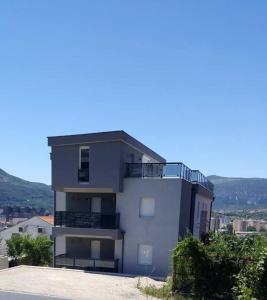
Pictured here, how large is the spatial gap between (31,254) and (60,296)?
13.0 m

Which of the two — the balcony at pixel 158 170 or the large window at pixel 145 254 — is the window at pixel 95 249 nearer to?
the large window at pixel 145 254

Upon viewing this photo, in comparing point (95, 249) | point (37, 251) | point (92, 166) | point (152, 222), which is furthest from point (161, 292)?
point (37, 251)

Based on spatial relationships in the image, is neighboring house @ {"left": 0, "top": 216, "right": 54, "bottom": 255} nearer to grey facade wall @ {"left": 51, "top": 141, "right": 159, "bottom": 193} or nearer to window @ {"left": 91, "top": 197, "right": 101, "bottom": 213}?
window @ {"left": 91, "top": 197, "right": 101, "bottom": 213}

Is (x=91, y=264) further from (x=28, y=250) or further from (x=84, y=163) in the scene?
(x=84, y=163)

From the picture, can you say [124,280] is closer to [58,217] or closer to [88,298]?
[88,298]

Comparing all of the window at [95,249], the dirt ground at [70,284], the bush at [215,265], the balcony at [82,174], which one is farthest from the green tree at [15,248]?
the bush at [215,265]

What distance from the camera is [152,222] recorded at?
21.9 meters

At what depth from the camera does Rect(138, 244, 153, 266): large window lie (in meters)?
21.9

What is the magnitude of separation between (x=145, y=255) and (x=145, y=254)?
6cm

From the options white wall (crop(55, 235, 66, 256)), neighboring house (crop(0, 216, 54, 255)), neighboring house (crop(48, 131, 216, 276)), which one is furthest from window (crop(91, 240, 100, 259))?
neighboring house (crop(0, 216, 54, 255))

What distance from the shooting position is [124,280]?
17.9 m

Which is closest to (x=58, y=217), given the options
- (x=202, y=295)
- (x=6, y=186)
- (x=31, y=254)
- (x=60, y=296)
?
(x=31, y=254)

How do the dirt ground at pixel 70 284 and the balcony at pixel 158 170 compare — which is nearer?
the dirt ground at pixel 70 284

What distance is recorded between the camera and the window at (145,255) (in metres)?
21.9
